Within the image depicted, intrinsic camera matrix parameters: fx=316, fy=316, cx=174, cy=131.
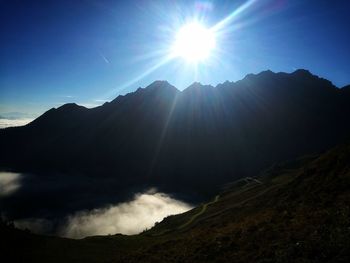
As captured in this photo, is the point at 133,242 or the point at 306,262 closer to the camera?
the point at 306,262

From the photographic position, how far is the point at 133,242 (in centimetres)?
4934

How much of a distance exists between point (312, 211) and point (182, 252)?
10946 mm

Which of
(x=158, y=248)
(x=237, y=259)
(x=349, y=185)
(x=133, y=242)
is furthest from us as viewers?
(x=133, y=242)

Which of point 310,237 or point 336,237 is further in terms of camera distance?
point 310,237

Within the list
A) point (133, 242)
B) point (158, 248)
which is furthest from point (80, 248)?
point (158, 248)

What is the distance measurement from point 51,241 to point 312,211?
33.4 meters

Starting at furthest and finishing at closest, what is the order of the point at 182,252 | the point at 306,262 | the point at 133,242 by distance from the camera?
the point at 133,242
the point at 182,252
the point at 306,262

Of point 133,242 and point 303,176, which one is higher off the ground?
point 303,176

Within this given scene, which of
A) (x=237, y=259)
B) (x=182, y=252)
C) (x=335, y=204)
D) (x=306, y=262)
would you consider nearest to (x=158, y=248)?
(x=182, y=252)

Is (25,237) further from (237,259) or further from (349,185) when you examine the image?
(349,185)

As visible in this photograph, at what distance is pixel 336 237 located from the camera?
54.1 ft

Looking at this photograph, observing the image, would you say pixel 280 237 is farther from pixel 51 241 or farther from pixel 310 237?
pixel 51 241

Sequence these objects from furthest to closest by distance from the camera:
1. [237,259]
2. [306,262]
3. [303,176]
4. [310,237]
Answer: [303,176] < [237,259] < [310,237] < [306,262]

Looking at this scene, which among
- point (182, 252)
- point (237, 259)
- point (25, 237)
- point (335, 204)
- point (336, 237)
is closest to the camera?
point (336, 237)
